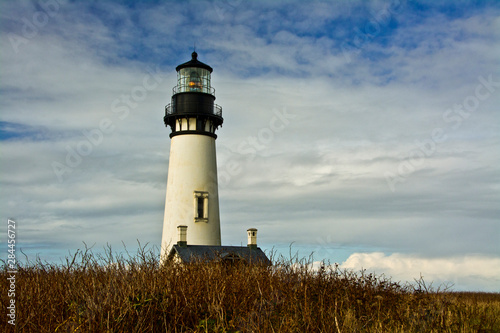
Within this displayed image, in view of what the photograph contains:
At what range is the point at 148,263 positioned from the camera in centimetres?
961

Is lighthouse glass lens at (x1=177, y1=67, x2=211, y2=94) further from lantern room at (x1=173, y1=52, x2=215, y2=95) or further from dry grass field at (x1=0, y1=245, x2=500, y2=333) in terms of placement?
dry grass field at (x1=0, y1=245, x2=500, y2=333)

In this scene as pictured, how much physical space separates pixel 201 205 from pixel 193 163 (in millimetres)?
2267

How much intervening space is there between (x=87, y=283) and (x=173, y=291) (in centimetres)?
184

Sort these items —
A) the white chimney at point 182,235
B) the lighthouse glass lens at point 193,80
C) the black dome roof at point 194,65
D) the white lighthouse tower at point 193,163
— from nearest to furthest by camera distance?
the white chimney at point 182,235, the white lighthouse tower at point 193,163, the lighthouse glass lens at point 193,80, the black dome roof at point 194,65

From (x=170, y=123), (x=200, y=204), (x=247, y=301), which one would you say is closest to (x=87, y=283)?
(x=247, y=301)

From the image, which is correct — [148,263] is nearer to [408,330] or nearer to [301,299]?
[301,299]

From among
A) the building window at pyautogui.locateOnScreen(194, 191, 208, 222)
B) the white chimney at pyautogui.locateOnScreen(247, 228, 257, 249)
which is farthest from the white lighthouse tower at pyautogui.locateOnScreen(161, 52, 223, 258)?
the white chimney at pyautogui.locateOnScreen(247, 228, 257, 249)

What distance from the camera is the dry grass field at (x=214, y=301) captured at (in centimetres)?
720

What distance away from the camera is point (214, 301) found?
25.4ft

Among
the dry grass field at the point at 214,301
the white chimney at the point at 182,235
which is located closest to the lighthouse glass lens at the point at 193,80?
the white chimney at the point at 182,235

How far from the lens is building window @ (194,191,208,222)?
25.6 meters

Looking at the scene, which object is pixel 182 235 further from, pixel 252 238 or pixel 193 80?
pixel 193 80

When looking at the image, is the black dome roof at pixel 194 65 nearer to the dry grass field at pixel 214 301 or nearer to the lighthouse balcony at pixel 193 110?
the lighthouse balcony at pixel 193 110

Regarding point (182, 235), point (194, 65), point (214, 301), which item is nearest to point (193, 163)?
point (182, 235)
